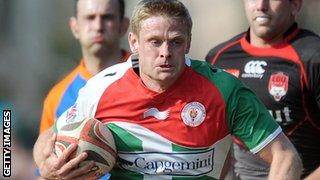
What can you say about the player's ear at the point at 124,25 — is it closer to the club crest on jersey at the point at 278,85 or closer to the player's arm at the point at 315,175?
the club crest on jersey at the point at 278,85

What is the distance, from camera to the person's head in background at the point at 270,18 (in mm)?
6922

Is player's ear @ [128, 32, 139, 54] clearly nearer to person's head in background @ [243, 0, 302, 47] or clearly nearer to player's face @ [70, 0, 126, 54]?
person's head in background @ [243, 0, 302, 47]

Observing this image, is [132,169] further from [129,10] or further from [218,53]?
[129,10]

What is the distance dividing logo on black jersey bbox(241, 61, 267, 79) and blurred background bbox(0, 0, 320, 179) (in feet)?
9.75

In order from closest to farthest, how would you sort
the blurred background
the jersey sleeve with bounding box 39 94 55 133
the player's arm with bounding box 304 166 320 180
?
1. the player's arm with bounding box 304 166 320 180
2. the jersey sleeve with bounding box 39 94 55 133
3. the blurred background

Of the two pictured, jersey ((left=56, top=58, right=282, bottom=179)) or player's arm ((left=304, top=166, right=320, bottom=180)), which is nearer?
jersey ((left=56, top=58, right=282, bottom=179))

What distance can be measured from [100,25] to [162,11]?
91.1 inches

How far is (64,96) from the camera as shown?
24.1ft

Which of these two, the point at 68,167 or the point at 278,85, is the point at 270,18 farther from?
the point at 68,167

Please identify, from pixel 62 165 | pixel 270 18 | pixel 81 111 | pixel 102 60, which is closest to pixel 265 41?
pixel 270 18

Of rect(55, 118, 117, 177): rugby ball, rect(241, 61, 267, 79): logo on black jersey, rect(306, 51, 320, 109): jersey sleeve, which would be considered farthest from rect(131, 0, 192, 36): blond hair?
rect(241, 61, 267, 79): logo on black jersey

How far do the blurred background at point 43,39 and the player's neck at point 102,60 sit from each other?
2.29 m

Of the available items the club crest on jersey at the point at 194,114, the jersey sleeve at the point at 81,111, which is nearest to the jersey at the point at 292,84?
the club crest on jersey at the point at 194,114

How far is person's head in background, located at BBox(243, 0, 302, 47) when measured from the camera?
692 centimetres
